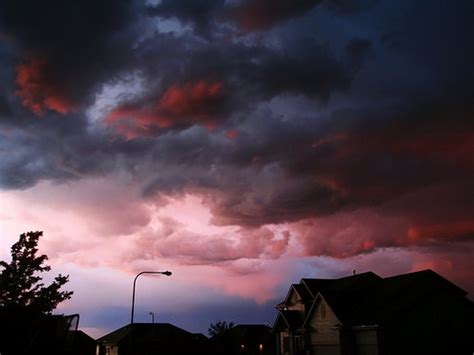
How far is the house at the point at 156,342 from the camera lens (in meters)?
85.3

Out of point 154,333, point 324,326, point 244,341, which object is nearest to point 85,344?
point 154,333

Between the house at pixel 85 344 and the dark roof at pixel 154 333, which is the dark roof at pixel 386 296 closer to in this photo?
the dark roof at pixel 154 333

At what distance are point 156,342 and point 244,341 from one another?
17.1m

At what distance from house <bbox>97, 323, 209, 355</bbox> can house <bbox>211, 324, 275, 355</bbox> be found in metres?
2.77

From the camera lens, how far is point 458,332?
1694 inches

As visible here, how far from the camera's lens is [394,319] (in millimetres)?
41781

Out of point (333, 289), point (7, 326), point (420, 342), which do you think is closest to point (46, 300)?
point (7, 326)

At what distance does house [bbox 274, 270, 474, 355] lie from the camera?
41.7 m

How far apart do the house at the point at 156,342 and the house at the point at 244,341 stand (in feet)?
9.10

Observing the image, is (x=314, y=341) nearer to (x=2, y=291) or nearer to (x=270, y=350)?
(x=2, y=291)

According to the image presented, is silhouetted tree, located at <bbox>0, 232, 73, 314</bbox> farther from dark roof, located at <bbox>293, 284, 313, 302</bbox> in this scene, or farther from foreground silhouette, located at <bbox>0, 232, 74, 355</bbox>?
dark roof, located at <bbox>293, 284, 313, 302</bbox>

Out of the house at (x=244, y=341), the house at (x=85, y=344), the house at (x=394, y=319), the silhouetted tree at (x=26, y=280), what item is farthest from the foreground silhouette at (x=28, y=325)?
the house at (x=244, y=341)

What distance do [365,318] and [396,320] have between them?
339 cm

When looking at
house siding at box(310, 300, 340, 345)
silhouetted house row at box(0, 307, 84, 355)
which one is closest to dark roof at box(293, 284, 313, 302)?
house siding at box(310, 300, 340, 345)
